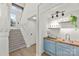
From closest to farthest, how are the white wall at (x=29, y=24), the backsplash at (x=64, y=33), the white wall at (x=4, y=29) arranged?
the white wall at (x=4, y=29)
the white wall at (x=29, y=24)
the backsplash at (x=64, y=33)

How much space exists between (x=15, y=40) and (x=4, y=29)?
31cm

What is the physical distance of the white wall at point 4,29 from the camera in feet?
6.88

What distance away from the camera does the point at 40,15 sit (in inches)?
89.1

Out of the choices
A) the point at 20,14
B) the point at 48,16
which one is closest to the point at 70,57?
the point at 48,16

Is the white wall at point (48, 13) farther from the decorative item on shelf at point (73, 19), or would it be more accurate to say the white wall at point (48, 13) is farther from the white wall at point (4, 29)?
the white wall at point (4, 29)

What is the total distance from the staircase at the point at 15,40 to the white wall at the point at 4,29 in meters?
0.08

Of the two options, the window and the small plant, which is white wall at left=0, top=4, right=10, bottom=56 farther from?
the small plant

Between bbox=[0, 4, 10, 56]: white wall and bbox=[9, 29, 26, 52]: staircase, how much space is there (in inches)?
3.0

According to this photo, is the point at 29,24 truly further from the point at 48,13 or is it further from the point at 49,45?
the point at 49,45

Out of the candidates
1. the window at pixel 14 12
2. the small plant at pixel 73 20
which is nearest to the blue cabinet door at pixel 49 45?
the small plant at pixel 73 20

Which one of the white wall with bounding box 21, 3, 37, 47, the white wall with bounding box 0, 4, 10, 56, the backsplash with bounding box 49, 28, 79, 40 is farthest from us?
the backsplash with bounding box 49, 28, 79, 40

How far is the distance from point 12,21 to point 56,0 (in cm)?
93

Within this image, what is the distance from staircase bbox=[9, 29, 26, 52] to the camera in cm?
218

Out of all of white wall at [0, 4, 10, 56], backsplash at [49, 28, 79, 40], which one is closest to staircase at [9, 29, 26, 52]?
white wall at [0, 4, 10, 56]
